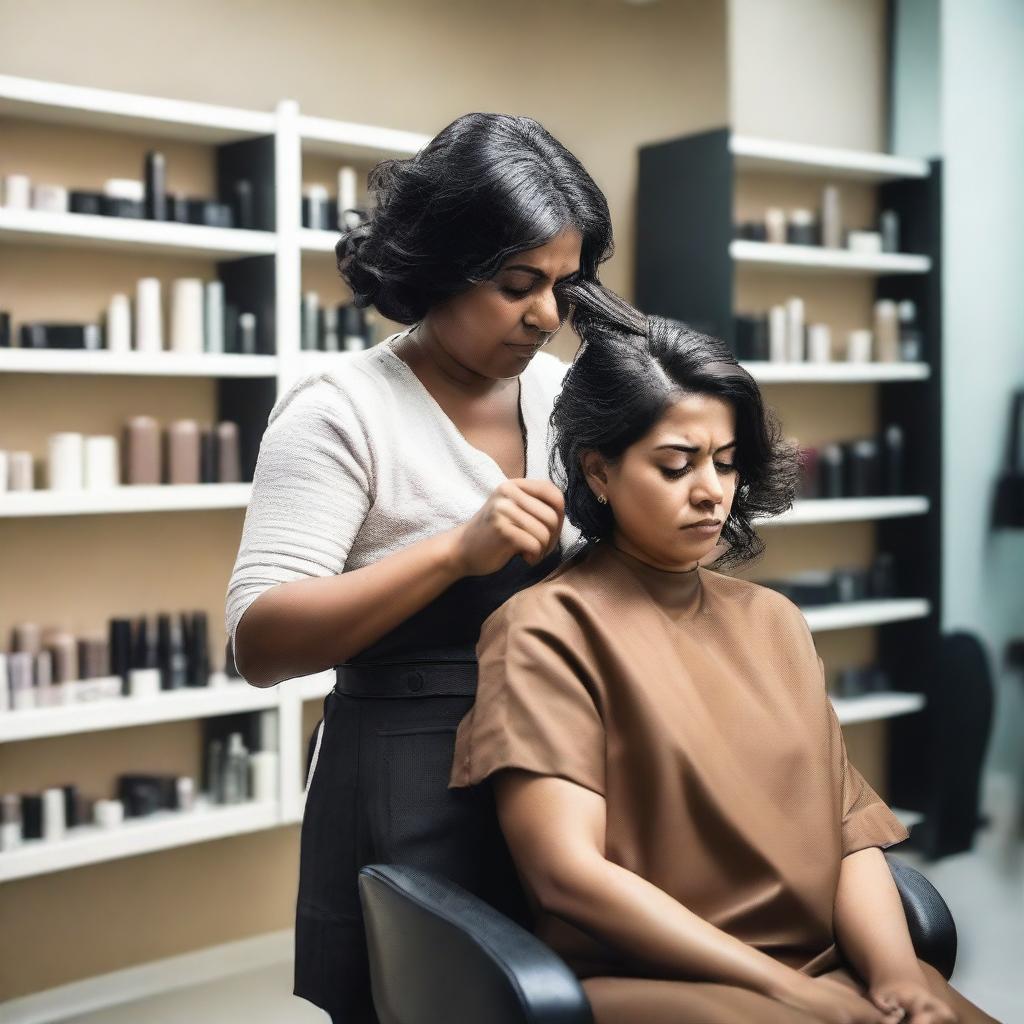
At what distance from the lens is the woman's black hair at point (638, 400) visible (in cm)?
137

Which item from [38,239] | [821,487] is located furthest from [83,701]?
[821,487]

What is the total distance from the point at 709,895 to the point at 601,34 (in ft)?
10.9

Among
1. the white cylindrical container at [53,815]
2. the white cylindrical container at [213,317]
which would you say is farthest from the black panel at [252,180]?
the white cylindrical container at [53,815]

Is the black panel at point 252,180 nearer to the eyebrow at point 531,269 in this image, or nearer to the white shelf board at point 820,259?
the white shelf board at point 820,259

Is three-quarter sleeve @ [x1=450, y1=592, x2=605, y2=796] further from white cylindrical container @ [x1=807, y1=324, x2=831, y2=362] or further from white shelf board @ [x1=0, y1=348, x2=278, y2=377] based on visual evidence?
white cylindrical container @ [x1=807, y1=324, x2=831, y2=362]

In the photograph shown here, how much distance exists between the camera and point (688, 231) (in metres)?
3.87

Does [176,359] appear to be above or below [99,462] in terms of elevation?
above

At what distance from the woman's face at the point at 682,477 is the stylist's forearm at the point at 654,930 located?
1.17ft

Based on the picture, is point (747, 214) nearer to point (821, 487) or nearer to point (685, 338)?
point (821, 487)

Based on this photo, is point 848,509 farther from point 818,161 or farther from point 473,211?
point 473,211

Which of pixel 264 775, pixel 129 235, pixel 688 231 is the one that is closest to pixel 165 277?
pixel 129 235

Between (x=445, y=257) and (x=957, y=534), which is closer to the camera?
(x=445, y=257)

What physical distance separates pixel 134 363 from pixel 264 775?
1063 millimetres

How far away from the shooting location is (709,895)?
1.30 metres
